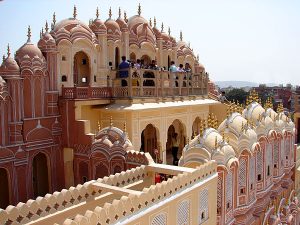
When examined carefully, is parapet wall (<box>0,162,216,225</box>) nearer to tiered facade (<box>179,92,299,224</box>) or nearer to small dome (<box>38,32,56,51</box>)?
tiered facade (<box>179,92,299,224</box>)

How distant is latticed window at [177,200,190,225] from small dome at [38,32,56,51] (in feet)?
30.2

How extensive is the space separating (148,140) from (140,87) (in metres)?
4.49

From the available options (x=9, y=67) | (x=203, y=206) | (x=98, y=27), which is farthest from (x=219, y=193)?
(x=98, y=27)

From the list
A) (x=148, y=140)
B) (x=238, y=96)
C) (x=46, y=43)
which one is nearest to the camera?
(x=46, y=43)

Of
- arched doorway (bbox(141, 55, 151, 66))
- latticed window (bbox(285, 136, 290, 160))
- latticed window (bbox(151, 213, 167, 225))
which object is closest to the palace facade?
latticed window (bbox(151, 213, 167, 225))

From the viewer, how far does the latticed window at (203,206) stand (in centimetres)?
987

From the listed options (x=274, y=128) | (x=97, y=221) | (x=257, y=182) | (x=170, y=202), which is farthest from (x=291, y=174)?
(x=97, y=221)

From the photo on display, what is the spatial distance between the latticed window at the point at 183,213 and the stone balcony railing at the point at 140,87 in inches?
298

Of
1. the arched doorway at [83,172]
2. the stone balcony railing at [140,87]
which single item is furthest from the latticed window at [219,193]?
the stone balcony railing at [140,87]

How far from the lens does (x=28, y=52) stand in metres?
14.1

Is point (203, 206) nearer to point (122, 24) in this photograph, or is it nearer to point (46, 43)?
point (46, 43)

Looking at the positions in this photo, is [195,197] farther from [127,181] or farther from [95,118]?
[95,118]

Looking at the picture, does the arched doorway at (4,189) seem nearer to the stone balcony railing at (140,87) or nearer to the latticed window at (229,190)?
the stone balcony railing at (140,87)

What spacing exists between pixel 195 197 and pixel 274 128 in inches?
→ 310
